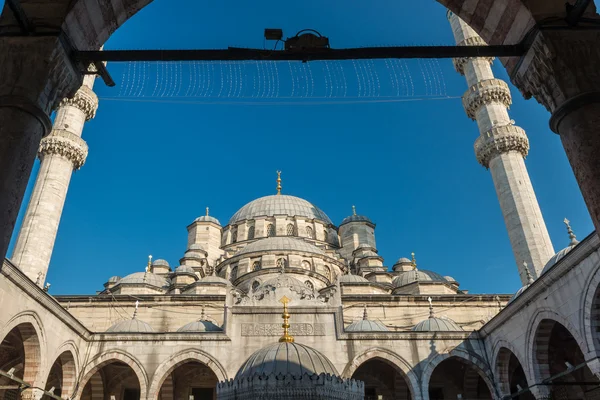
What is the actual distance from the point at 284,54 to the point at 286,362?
14.9 ft

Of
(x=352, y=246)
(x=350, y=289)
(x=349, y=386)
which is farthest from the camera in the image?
(x=352, y=246)

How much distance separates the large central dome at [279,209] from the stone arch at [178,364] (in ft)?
79.1

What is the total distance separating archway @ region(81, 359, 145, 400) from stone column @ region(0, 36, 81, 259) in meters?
16.2

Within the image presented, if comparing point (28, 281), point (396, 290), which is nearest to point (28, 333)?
point (28, 281)

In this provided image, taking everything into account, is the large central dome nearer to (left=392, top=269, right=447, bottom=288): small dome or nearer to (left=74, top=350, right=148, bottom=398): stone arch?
(left=392, top=269, right=447, bottom=288): small dome

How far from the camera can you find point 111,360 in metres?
16.1

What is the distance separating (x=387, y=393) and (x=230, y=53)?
17.7 meters

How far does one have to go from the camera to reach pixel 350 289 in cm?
2575

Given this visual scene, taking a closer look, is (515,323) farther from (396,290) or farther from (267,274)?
(267,274)

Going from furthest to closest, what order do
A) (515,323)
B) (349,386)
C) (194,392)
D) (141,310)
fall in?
(141,310) < (194,392) < (515,323) < (349,386)

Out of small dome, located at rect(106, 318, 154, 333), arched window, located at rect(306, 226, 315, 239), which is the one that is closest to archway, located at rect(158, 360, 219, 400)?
small dome, located at rect(106, 318, 154, 333)

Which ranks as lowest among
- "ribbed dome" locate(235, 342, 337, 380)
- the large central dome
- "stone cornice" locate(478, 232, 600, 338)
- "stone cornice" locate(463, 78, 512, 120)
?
"ribbed dome" locate(235, 342, 337, 380)

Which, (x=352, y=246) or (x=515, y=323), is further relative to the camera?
(x=352, y=246)

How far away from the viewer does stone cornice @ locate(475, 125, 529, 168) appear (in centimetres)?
2416
